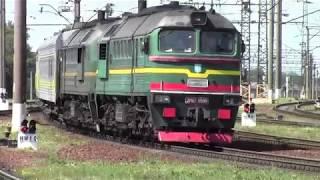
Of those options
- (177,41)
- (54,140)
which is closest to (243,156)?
(177,41)

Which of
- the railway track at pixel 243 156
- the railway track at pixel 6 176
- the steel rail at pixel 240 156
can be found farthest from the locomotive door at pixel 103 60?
the railway track at pixel 6 176

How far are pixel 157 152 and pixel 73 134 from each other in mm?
7517

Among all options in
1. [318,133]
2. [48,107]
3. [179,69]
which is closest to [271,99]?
[48,107]

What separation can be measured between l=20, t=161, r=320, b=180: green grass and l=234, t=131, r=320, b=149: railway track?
21.4ft

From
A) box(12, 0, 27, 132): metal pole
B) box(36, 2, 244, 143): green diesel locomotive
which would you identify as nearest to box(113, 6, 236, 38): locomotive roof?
box(36, 2, 244, 143): green diesel locomotive

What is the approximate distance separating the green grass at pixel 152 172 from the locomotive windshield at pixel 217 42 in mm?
5043

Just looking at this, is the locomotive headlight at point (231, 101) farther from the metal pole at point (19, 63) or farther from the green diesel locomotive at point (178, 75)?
→ the metal pole at point (19, 63)

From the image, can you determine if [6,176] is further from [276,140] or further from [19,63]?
[19,63]

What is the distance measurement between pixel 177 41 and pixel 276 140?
212 inches

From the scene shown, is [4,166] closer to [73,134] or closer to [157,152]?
[157,152]

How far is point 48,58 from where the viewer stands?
32125 mm

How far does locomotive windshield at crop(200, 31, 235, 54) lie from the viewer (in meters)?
19.0

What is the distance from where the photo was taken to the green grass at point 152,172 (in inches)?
487

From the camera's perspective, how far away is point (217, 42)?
19078mm
